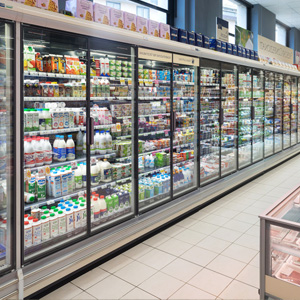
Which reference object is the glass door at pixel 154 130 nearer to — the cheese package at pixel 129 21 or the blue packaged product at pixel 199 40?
the cheese package at pixel 129 21

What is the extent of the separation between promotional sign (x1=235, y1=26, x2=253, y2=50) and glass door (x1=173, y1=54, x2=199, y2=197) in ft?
7.54

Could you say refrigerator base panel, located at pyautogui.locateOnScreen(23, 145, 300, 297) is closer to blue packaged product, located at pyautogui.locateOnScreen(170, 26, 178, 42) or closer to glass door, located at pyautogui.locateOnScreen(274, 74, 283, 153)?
blue packaged product, located at pyautogui.locateOnScreen(170, 26, 178, 42)

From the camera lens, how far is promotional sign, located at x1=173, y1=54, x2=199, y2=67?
4.32 metres

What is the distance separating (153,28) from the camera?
398cm

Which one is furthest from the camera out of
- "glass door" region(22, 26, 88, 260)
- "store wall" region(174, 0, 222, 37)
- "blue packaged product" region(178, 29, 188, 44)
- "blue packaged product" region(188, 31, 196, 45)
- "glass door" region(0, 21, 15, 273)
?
"store wall" region(174, 0, 222, 37)

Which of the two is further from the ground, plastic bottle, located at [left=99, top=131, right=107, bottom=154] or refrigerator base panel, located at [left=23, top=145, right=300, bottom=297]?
plastic bottle, located at [left=99, top=131, right=107, bottom=154]

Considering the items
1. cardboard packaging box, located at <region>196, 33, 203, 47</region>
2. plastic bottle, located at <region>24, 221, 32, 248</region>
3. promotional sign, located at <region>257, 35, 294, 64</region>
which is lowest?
plastic bottle, located at <region>24, 221, 32, 248</region>

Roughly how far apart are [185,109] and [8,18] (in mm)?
3087

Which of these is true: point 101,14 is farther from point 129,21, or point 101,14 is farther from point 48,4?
point 48,4

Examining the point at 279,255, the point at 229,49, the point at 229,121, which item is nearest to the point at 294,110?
the point at 229,121

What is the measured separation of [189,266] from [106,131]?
6.00 feet

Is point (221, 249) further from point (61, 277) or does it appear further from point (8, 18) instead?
point (8, 18)

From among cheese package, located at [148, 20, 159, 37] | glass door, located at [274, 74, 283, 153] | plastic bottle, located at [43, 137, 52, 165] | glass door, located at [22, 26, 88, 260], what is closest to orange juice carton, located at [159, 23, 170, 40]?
cheese package, located at [148, 20, 159, 37]

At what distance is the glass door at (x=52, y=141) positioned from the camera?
2947mm
